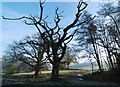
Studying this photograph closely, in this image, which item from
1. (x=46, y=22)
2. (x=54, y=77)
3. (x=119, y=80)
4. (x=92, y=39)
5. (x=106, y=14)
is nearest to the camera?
(x=119, y=80)

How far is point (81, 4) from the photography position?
8016 millimetres

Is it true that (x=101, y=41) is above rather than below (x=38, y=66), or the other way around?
above

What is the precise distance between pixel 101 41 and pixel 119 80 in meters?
6.59

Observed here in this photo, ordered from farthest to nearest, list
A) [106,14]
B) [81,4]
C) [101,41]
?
[101,41]
[106,14]
[81,4]

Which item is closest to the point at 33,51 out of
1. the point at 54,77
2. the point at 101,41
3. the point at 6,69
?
the point at 6,69

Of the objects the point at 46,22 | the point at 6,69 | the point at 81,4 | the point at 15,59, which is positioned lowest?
the point at 6,69

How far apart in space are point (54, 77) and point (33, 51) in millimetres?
11272

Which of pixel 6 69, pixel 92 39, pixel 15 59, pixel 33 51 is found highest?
pixel 92 39

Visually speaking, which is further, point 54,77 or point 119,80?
point 54,77

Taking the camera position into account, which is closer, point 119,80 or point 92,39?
point 119,80

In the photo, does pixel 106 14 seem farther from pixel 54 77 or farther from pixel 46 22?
pixel 54 77

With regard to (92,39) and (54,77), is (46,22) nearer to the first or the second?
(54,77)

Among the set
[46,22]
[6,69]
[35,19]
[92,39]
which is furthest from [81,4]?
[6,69]

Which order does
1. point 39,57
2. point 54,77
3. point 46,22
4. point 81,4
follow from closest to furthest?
1. point 54,77
2. point 81,4
3. point 46,22
4. point 39,57
